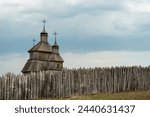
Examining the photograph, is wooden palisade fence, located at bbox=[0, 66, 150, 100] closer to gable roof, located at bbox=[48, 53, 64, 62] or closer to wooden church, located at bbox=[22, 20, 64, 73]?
wooden church, located at bbox=[22, 20, 64, 73]

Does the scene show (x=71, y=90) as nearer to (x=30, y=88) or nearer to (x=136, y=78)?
(x=30, y=88)

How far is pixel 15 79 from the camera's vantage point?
2184 cm

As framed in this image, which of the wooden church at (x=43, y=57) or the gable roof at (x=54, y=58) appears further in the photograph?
the gable roof at (x=54, y=58)

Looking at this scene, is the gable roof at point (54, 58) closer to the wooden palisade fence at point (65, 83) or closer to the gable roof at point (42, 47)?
the gable roof at point (42, 47)

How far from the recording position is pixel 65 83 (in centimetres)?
2212

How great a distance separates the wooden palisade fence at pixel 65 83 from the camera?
2186 centimetres

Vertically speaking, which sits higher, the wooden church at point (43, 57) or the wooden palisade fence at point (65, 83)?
the wooden church at point (43, 57)

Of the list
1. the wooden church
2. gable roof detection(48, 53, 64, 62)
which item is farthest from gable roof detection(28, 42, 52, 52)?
gable roof detection(48, 53, 64, 62)

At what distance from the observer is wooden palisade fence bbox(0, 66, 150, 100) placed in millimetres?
21859

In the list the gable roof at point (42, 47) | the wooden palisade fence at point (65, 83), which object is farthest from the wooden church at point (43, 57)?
the wooden palisade fence at point (65, 83)

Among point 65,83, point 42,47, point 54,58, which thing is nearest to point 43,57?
point 42,47

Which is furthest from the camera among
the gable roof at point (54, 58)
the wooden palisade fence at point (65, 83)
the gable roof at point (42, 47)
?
the gable roof at point (54, 58)

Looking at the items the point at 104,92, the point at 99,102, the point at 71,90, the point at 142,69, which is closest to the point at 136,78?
the point at 142,69

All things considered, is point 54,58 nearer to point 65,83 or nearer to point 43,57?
point 43,57
